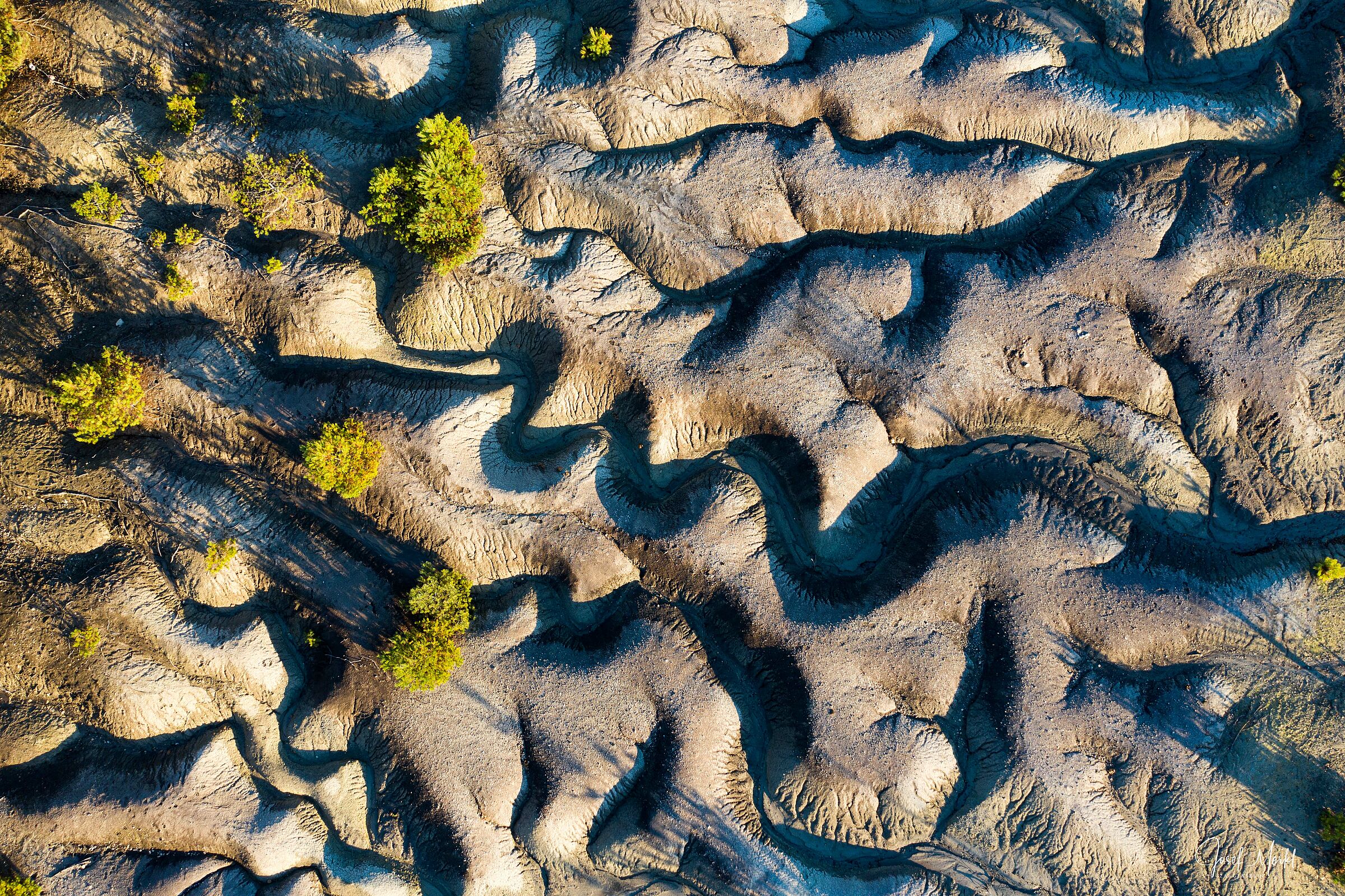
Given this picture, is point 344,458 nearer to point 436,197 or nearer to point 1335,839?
point 436,197

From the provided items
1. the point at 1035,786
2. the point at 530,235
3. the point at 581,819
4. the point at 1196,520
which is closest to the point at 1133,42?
the point at 1196,520

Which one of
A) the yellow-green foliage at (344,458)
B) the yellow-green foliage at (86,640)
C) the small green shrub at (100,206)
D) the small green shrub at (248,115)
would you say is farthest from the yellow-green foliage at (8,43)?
the yellow-green foliage at (86,640)

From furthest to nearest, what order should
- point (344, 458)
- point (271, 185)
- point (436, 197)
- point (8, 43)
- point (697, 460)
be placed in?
1. point (8, 43)
2. point (697, 460)
3. point (271, 185)
4. point (436, 197)
5. point (344, 458)

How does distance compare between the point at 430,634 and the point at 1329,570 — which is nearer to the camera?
the point at 430,634

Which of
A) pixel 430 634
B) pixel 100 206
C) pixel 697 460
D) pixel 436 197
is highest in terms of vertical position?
pixel 100 206

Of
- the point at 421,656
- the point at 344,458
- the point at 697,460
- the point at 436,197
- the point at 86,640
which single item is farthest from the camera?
the point at 697,460

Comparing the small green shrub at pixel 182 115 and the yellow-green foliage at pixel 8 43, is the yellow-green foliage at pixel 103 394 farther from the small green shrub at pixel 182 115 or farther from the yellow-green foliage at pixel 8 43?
the yellow-green foliage at pixel 8 43

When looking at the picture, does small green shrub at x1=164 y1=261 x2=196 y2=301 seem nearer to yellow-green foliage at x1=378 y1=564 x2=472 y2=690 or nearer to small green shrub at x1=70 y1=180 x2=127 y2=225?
small green shrub at x1=70 y1=180 x2=127 y2=225
